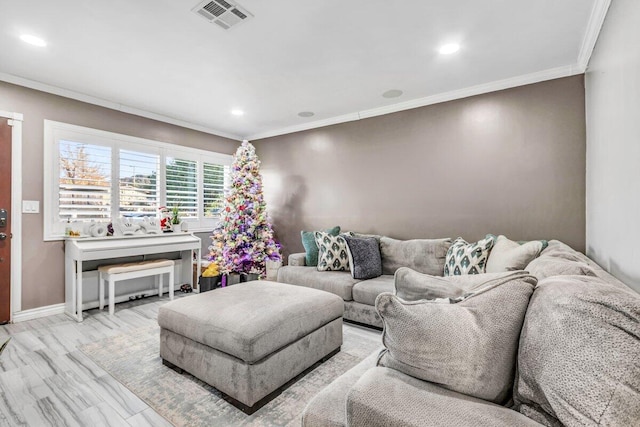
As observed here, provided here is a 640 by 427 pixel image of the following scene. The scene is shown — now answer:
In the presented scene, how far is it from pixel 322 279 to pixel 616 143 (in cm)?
276

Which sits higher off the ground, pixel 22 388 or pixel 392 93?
pixel 392 93

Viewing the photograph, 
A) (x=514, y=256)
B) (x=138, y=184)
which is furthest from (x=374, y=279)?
(x=138, y=184)

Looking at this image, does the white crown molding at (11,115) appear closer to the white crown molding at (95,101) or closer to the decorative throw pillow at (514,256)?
the white crown molding at (95,101)

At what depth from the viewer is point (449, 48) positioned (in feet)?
8.78

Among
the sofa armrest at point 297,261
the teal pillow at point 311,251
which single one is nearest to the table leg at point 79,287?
the sofa armrest at point 297,261

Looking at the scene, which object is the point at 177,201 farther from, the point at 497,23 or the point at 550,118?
the point at 550,118

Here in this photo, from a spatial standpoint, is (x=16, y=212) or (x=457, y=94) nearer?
(x=16, y=212)

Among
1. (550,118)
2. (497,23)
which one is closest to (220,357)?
(497,23)

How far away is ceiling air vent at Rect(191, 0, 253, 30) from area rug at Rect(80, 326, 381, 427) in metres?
2.67

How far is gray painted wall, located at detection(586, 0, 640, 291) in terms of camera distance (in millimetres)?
1604

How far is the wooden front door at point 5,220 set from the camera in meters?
3.21

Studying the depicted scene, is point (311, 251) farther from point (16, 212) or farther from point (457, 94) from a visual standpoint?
point (16, 212)

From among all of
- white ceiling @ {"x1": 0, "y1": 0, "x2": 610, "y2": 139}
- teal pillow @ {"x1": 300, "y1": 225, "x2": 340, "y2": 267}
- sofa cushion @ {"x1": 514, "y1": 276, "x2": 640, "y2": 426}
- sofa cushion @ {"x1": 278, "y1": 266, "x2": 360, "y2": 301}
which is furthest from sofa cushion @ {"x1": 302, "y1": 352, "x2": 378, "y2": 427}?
teal pillow @ {"x1": 300, "y1": 225, "x2": 340, "y2": 267}

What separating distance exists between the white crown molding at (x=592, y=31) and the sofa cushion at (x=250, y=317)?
285 cm
